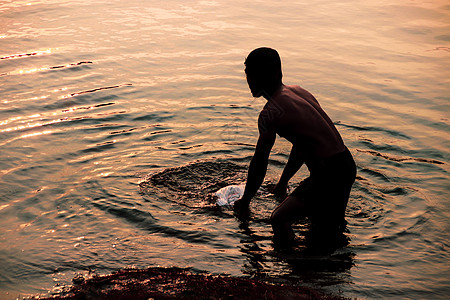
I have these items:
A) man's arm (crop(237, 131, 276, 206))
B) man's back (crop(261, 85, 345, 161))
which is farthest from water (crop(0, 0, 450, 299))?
man's back (crop(261, 85, 345, 161))

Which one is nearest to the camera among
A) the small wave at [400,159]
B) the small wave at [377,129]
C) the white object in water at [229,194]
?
the white object in water at [229,194]

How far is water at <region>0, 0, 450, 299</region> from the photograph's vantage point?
4863 millimetres

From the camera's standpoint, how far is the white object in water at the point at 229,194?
577cm

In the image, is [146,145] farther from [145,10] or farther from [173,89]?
[145,10]

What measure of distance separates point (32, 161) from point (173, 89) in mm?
3269

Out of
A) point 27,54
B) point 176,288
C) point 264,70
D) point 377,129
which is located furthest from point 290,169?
point 27,54

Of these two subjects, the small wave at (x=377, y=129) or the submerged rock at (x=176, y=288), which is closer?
the submerged rock at (x=176, y=288)

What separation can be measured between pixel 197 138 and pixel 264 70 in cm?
288

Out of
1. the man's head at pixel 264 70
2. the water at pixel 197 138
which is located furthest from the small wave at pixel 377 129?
the man's head at pixel 264 70

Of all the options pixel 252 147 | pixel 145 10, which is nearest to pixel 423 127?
pixel 252 147

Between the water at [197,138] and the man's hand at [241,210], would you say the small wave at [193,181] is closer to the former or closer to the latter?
the water at [197,138]

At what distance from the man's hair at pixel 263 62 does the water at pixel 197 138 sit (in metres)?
1.63

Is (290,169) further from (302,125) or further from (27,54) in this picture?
(27,54)

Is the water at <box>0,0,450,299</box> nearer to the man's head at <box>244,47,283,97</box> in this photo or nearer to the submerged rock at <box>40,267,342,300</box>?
the submerged rock at <box>40,267,342,300</box>
